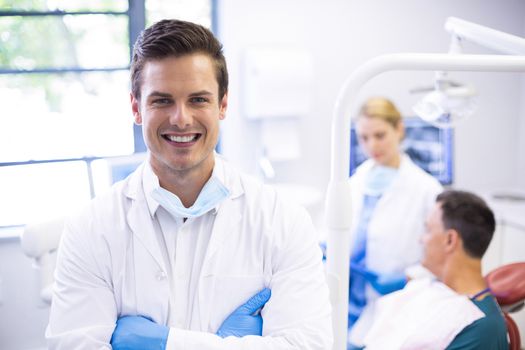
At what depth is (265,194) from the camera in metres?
1.22

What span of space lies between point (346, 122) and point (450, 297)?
72 cm

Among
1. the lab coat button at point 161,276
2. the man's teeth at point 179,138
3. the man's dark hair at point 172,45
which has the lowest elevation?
Answer: the lab coat button at point 161,276

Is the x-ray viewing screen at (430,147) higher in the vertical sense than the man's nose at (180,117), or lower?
lower

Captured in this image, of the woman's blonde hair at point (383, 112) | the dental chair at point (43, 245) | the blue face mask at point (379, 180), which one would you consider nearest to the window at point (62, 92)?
the dental chair at point (43, 245)

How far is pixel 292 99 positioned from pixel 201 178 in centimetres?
143

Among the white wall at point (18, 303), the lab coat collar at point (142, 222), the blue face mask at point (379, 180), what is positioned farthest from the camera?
the white wall at point (18, 303)

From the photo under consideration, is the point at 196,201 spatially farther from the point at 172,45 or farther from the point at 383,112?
the point at 383,112

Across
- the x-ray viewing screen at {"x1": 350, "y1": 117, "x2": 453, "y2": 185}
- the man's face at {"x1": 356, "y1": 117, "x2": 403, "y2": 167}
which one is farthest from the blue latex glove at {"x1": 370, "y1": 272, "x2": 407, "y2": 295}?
the x-ray viewing screen at {"x1": 350, "y1": 117, "x2": 453, "y2": 185}

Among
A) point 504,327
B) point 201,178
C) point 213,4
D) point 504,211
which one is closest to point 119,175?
point 201,178

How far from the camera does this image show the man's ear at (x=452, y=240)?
1.52 meters

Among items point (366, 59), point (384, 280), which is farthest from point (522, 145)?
point (384, 280)

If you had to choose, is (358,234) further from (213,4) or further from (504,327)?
(213,4)

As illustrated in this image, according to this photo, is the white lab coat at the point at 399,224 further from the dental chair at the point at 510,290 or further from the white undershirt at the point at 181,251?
the white undershirt at the point at 181,251

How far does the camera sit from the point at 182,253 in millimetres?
1116
